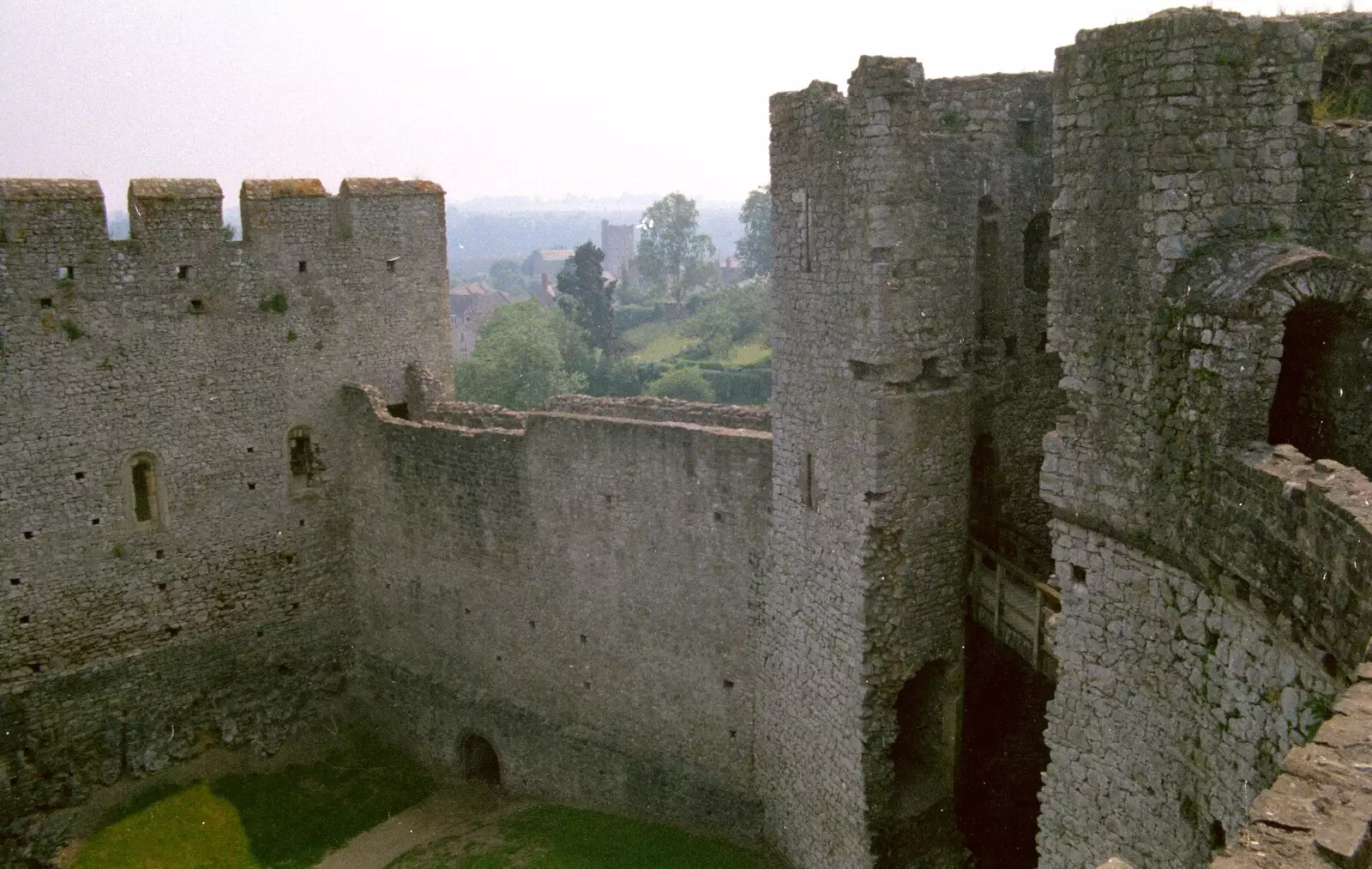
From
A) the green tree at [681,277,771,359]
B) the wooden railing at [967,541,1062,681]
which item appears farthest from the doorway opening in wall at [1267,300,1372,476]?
the green tree at [681,277,771,359]

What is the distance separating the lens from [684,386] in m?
60.2

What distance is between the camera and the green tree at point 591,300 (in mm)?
Answer: 66750

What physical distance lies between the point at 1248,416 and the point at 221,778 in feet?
44.9

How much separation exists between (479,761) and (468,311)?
9805 centimetres

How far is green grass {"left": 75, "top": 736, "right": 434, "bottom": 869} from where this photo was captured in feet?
48.1

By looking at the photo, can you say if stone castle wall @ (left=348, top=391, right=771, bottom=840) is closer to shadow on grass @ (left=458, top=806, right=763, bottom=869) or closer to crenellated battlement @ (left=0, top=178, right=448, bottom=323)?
shadow on grass @ (left=458, top=806, right=763, bottom=869)

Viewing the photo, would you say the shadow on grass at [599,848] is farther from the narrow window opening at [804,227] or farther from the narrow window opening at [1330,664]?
the narrow window opening at [1330,664]

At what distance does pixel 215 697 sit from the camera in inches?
640

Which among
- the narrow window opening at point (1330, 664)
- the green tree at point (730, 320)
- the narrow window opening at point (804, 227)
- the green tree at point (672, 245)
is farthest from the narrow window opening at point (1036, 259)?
the green tree at point (672, 245)

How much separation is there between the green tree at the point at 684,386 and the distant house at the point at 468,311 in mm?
38363

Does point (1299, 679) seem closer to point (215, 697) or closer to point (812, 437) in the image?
point (812, 437)

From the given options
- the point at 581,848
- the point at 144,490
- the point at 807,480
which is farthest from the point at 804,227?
the point at 144,490

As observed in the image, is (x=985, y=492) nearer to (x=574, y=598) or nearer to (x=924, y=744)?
(x=924, y=744)

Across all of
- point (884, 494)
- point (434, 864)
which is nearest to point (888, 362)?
point (884, 494)
